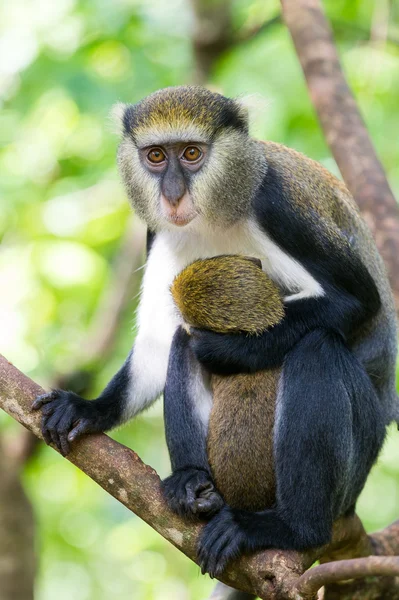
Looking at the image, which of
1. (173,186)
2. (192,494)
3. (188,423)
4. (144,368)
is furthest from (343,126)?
(192,494)

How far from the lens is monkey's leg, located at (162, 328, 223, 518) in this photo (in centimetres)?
430

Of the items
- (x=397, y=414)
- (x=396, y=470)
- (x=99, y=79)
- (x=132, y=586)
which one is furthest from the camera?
(x=132, y=586)

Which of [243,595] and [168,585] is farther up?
[243,595]

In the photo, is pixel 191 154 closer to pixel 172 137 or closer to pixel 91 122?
pixel 172 137

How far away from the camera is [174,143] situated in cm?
479

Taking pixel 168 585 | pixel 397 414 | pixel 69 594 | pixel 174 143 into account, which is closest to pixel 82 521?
pixel 168 585

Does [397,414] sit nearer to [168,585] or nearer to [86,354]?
[86,354]

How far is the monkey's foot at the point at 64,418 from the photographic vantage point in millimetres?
A: 4305

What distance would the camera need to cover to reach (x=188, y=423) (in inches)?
181

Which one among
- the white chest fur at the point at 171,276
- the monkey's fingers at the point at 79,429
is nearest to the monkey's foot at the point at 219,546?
the monkey's fingers at the point at 79,429

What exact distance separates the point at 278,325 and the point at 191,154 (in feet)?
3.90

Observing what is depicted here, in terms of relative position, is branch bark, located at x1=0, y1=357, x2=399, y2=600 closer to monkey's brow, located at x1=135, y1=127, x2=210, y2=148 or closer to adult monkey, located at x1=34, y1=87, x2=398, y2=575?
adult monkey, located at x1=34, y1=87, x2=398, y2=575

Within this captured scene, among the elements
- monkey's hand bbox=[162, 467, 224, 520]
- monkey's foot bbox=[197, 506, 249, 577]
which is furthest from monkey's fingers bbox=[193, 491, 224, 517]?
monkey's foot bbox=[197, 506, 249, 577]

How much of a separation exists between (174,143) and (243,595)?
280 cm
